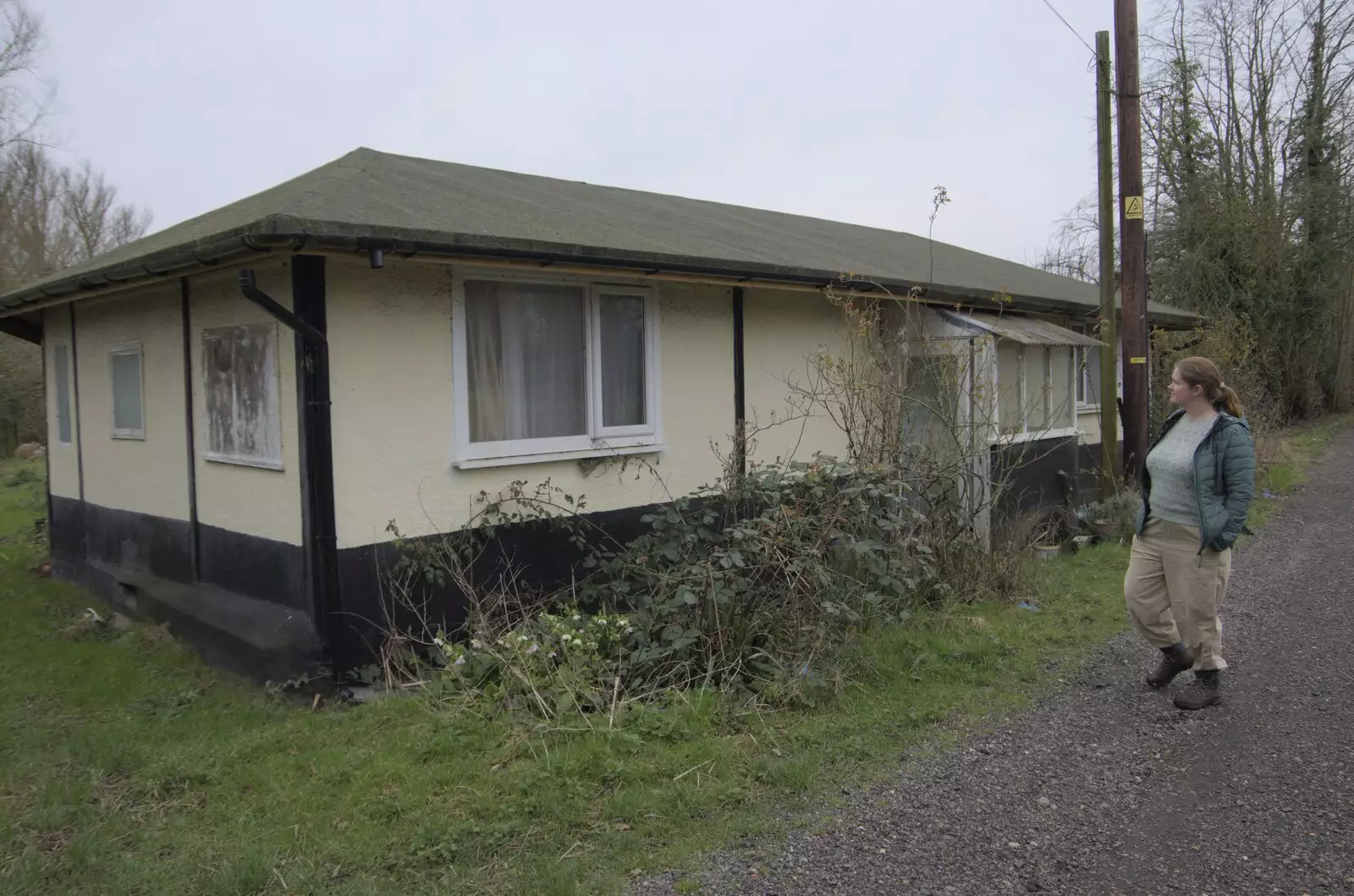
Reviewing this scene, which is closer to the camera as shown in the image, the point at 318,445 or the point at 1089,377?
the point at 318,445

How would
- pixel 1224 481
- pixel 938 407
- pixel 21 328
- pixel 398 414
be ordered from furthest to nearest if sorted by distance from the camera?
pixel 21 328 < pixel 938 407 < pixel 398 414 < pixel 1224 481

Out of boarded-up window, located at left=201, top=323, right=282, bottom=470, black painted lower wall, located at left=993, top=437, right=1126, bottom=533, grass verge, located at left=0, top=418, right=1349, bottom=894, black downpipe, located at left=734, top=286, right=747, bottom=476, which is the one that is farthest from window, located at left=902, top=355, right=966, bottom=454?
boarded-up window, located at left=201, top=323, right=282, bottom=470

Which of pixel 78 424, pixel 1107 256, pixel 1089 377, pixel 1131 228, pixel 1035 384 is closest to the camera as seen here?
pixel 78 424

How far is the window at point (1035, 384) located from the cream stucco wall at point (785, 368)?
202 cm

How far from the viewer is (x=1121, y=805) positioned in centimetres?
389

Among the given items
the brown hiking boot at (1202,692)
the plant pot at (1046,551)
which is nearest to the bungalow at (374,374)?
the plant pot at (1046,551)

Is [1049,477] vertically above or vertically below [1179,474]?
below

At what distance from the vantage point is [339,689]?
5469 mm

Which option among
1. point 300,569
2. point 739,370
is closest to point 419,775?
point 300,569

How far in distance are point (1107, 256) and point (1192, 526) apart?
6164 mm

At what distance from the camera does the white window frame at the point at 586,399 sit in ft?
20.1

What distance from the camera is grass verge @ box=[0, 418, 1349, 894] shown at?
3.56m

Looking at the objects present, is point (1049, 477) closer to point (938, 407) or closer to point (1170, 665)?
point (938, 407)

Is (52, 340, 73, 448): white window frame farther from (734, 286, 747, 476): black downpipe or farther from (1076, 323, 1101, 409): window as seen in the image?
(1076, 323, 1101, 409): window
